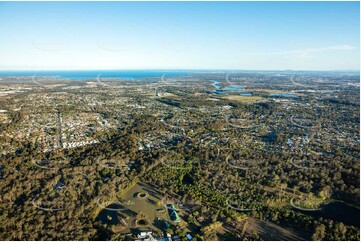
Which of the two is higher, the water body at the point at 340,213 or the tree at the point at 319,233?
the tree at the point at 319,233

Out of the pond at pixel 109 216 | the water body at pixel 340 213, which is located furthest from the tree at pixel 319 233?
the pond at pixel 109 216

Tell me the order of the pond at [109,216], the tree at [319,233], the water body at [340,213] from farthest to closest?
the water body at [340,213], the pond at [109,216], the tree at [319,233]

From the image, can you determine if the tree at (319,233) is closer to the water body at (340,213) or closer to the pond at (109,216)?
the water body at (340,213)

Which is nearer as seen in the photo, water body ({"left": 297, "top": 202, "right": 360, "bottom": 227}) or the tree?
the tree

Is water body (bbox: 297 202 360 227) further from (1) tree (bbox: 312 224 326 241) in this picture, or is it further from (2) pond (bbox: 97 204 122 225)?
(2) pond (bbox: 97 204 122 225)

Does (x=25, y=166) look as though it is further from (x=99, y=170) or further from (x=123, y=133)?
(x=123, y=133)

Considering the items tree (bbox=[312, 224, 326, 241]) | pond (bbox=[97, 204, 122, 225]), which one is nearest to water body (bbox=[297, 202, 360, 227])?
→ tree (bbox=[312, 224, 326, 241])

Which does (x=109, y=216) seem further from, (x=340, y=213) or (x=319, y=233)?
(x=340, y=213)

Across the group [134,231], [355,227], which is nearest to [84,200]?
[134,231]
